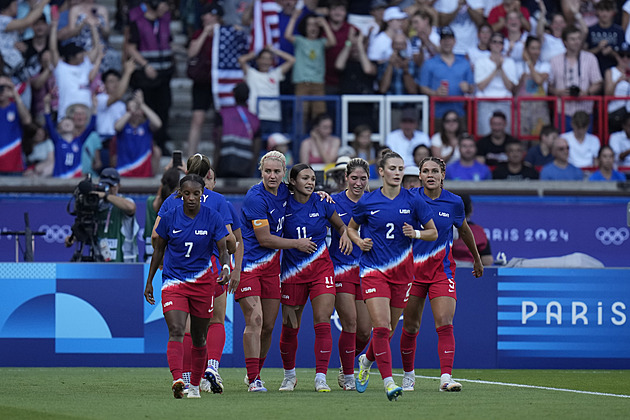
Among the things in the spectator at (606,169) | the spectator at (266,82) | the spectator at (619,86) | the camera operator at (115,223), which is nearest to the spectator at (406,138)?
the spectator at (266,82)

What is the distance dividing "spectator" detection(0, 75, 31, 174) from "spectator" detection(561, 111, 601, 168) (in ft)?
28.2

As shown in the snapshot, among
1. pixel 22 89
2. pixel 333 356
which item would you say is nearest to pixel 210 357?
pixel 333 356

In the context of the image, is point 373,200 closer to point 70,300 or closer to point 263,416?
point 263,416

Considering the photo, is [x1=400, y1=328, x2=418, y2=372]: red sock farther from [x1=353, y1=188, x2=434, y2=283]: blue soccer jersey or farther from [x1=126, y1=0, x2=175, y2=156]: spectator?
[x1=126, y1=0, x2=175, y2=156]: spectator

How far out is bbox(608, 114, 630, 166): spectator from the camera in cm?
1944

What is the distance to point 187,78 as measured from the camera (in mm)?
21375

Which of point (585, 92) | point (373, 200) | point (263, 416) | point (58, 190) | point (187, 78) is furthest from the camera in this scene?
point (187, 78)

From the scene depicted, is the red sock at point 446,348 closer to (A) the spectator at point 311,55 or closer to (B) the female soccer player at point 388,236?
(B) the female soccer player at point 388,236

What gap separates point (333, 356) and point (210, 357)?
4028 millimetres

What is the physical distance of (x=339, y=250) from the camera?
11.8m

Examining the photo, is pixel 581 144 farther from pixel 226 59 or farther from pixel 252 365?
pixel 252 365

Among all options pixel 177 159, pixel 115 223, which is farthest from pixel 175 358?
pixel 115 223

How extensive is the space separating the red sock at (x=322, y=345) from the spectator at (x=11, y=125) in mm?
9077

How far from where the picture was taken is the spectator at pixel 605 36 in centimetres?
2016
